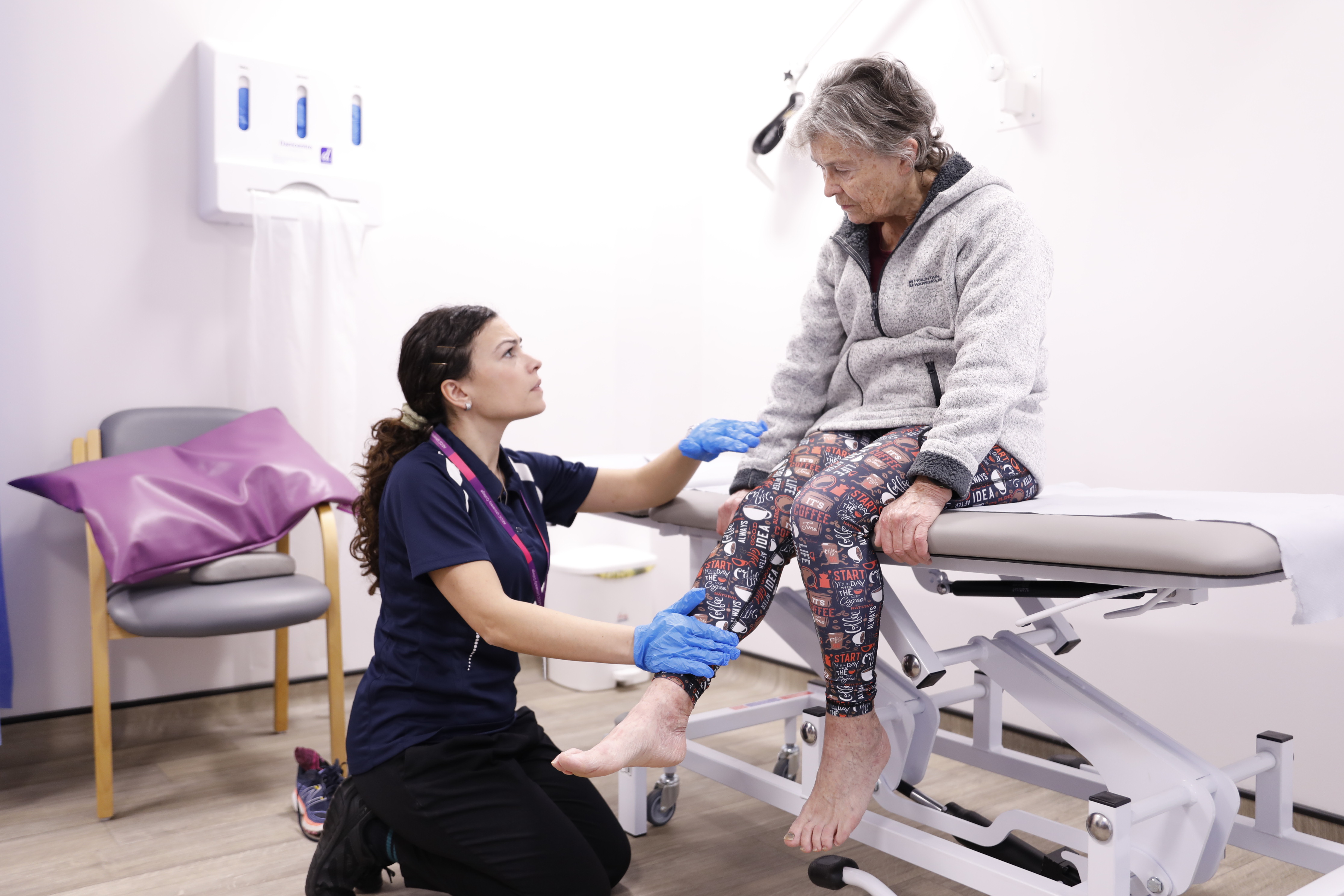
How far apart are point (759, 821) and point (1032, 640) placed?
0.67 metres

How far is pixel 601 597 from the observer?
280cm

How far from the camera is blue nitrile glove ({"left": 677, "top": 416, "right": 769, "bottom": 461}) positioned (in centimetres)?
170

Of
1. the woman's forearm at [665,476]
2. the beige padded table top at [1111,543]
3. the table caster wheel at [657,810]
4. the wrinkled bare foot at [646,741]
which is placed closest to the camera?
the beige padded table top at [1111,543]

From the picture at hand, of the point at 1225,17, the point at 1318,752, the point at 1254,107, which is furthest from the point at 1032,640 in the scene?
the point at 1225,17

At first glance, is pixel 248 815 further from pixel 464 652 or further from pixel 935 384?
pixel 935 384

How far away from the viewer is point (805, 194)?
2766 mm

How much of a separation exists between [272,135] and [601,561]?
1.43 m

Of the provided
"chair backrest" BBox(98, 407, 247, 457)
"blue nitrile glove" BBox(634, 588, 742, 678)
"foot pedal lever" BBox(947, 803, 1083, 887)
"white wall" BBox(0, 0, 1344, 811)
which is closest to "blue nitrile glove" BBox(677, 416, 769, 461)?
"blue nitrile glove" BBox(634, 588, 742, 678)

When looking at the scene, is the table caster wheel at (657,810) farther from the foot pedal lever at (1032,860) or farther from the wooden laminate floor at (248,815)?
the foot pedal lever at (1032,860)

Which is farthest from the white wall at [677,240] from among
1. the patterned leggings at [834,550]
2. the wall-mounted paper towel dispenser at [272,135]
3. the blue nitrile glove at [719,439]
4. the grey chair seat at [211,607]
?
the blue nitrile glove at [719,439]

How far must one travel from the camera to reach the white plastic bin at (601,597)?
2.80 m

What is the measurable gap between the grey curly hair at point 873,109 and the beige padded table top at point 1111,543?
588 millimetres

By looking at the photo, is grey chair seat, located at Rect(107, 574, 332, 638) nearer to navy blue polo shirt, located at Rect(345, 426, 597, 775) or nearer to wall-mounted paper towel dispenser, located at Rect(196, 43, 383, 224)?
navy blue polo shirt, located at Rect(345, 426, 597, 775)

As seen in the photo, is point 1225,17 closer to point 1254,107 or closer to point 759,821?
point 1254,107
